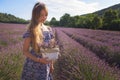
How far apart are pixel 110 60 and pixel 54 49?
723 cm

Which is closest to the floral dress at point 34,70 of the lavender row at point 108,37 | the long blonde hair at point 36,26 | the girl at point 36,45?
the girl at point 36,45

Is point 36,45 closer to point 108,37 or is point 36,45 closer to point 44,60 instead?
point 44,60

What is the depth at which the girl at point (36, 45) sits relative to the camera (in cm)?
351

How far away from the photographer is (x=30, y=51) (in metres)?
3.62

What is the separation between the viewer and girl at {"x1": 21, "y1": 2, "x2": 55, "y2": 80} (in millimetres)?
3510

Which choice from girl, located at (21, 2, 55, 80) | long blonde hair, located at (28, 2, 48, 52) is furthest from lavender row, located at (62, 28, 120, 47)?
long blonde hair, located at (28, 2, 48, 52)

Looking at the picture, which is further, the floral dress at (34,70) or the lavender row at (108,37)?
the lavender row at (108,37)

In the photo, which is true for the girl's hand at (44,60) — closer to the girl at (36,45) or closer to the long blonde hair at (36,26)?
the girl at (36,45)

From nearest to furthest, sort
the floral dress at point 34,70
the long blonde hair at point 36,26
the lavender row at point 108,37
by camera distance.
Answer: the long blonde hair at point 36,26
the floral dress at point 34,70
the lavender row at point 108,37

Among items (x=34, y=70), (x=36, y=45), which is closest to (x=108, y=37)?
(x=34, y=70)

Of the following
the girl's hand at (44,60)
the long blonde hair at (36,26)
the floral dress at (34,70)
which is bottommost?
the floral dress at (34,70)

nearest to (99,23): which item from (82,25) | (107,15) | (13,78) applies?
(107,15)

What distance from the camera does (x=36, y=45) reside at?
350cm

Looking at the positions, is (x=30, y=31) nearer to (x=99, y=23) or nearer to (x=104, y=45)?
(x=104, y=45)
